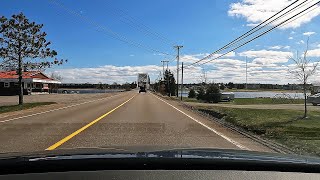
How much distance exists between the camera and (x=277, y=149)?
37.9 ft

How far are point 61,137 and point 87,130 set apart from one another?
2410 millimetres

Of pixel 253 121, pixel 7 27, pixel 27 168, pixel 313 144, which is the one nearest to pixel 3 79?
pixel 7 27

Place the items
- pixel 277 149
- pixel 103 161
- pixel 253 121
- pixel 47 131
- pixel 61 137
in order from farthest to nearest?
1. pixel 253 121
2. pixel 47 131
3. pixel 61 137
4. pixel 277 149
5. pixel 103 161

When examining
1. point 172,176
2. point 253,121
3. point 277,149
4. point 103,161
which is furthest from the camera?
point 253,121

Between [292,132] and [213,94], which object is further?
[213,94]

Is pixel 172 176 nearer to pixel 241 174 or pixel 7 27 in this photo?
pixel 241 174

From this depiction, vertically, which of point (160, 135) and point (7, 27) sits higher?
point (7, 27)

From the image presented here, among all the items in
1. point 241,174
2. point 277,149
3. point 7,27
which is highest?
point 7,27

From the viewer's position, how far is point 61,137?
1375 cm

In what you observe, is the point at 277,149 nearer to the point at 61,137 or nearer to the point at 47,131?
the point at 61,137

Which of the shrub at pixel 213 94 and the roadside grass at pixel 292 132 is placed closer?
the roadside grass at pixel 292 132

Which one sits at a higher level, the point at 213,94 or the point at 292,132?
the point at 213,94

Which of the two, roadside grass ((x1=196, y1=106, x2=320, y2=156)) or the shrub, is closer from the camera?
roadside grass ((x1=196, y1=106, x2=320, y2=156))

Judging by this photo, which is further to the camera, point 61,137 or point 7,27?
point 7,27
